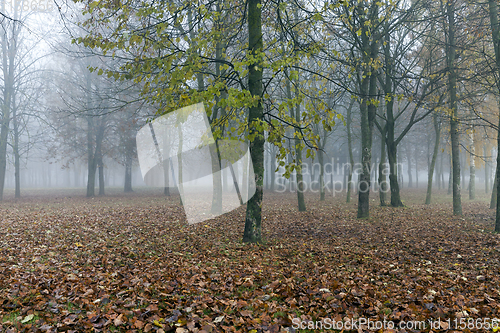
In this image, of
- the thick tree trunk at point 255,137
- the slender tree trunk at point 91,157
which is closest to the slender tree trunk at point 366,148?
the thick tree trunk at point 255,137

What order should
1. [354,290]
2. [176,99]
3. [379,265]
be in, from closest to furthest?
1. [354,290]
2. [379,265]
3. [176,99]

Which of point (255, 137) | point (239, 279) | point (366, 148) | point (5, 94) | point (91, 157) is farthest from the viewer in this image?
point (91, 157)

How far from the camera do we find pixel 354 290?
15.4ft

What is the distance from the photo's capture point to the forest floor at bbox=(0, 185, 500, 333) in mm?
3750

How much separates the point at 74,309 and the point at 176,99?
16.4 feet

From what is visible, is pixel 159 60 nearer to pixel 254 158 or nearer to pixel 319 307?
pixel 254 158

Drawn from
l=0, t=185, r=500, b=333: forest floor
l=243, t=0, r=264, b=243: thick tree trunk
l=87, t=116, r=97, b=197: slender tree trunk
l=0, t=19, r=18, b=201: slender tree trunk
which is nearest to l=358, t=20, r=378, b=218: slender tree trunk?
l=0, t=185, r=500, b=333: forest floor

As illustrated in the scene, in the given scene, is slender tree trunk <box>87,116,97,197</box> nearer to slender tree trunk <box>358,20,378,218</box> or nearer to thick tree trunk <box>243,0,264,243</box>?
thick tree trunk <box>243,0,264,243</box>

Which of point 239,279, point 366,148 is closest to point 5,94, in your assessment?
point 366,148

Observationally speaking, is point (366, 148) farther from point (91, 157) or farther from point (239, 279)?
point (91, 157)

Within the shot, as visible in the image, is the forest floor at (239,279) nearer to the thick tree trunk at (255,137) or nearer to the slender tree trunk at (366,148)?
the thick tree trunk at (255,137)

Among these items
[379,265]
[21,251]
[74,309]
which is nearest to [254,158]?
[379,265]

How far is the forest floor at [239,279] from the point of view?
3750mm

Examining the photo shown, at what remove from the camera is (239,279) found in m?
5.24
